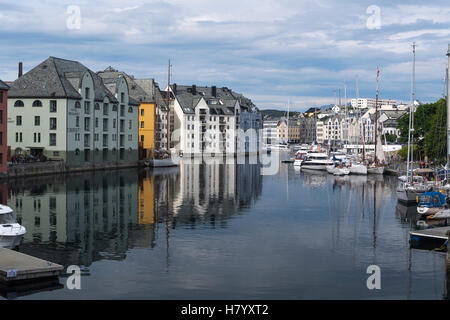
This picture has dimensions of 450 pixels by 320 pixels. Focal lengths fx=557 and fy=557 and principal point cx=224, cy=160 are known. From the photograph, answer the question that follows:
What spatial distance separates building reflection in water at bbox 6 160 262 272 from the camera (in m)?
35.1

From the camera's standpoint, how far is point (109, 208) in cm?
5256

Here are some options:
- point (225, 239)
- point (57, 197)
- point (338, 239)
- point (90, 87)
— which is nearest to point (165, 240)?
point (225, 239)

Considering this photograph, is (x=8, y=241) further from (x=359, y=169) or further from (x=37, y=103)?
(x=359, y=169)

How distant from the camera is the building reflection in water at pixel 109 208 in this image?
35.1 m

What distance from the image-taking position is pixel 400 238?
3928cm

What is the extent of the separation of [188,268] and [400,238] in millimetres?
17273

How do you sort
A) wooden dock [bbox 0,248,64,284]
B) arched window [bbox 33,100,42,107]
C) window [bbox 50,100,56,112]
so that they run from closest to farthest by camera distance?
wooden dock [bbox 0,248,64,284]
window [bbox 50,100,56,112]
arched window [bbox 33,100,42,107]

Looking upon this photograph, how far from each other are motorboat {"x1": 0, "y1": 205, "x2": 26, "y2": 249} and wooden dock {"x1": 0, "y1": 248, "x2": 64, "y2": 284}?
3.79 meters

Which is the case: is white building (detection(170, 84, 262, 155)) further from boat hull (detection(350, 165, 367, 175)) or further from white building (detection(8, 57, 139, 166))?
boat hull (detection(350, 165, 367, 175))

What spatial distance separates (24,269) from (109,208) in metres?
27.0

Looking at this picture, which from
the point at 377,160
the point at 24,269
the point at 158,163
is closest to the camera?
the point at 24,269

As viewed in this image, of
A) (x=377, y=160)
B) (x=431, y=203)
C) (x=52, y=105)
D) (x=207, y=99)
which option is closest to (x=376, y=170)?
(x=377, y=160)

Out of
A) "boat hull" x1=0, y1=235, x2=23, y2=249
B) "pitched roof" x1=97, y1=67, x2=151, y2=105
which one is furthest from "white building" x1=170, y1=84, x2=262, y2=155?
"boat hull" x1=0, y1=235, x2=23, y2=249
